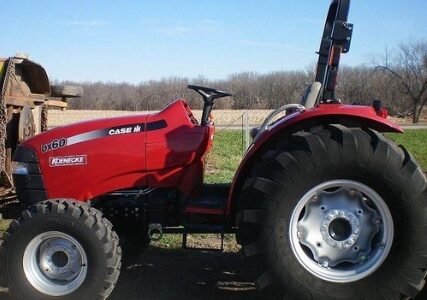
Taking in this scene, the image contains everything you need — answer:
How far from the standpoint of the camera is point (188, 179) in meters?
4.34

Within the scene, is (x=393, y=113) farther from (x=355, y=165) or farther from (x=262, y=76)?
(x=355, y=165)

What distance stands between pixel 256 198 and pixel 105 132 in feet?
4.80

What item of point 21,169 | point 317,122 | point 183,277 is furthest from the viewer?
point 183,277

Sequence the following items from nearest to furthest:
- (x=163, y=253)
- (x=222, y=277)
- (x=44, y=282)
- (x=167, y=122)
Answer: (x=44, y=282) < (x=167, y=122) < (x=222, y=277) < (x=163, y=253)

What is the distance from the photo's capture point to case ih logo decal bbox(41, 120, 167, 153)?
4293 mm

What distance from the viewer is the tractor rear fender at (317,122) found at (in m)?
3.64

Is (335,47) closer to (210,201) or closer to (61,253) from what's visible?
(210,201)

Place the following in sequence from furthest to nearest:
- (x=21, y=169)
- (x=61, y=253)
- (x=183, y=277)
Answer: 1. (x=183, y=277)
2. (x=21, y=169)
3. (x=61, y=253)

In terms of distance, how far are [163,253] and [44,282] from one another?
5.96 feet

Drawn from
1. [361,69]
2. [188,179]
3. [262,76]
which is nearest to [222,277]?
[188,179]

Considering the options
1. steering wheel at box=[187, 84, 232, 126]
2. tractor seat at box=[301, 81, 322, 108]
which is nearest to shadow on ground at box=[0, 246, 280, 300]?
steering wheel at box=[187, 84, 232, 126]

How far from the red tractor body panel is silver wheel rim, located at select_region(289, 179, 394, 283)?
1117 mm

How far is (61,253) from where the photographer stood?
13.1ft

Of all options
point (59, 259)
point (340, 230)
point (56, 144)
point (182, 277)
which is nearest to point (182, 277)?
point (182, 277)
